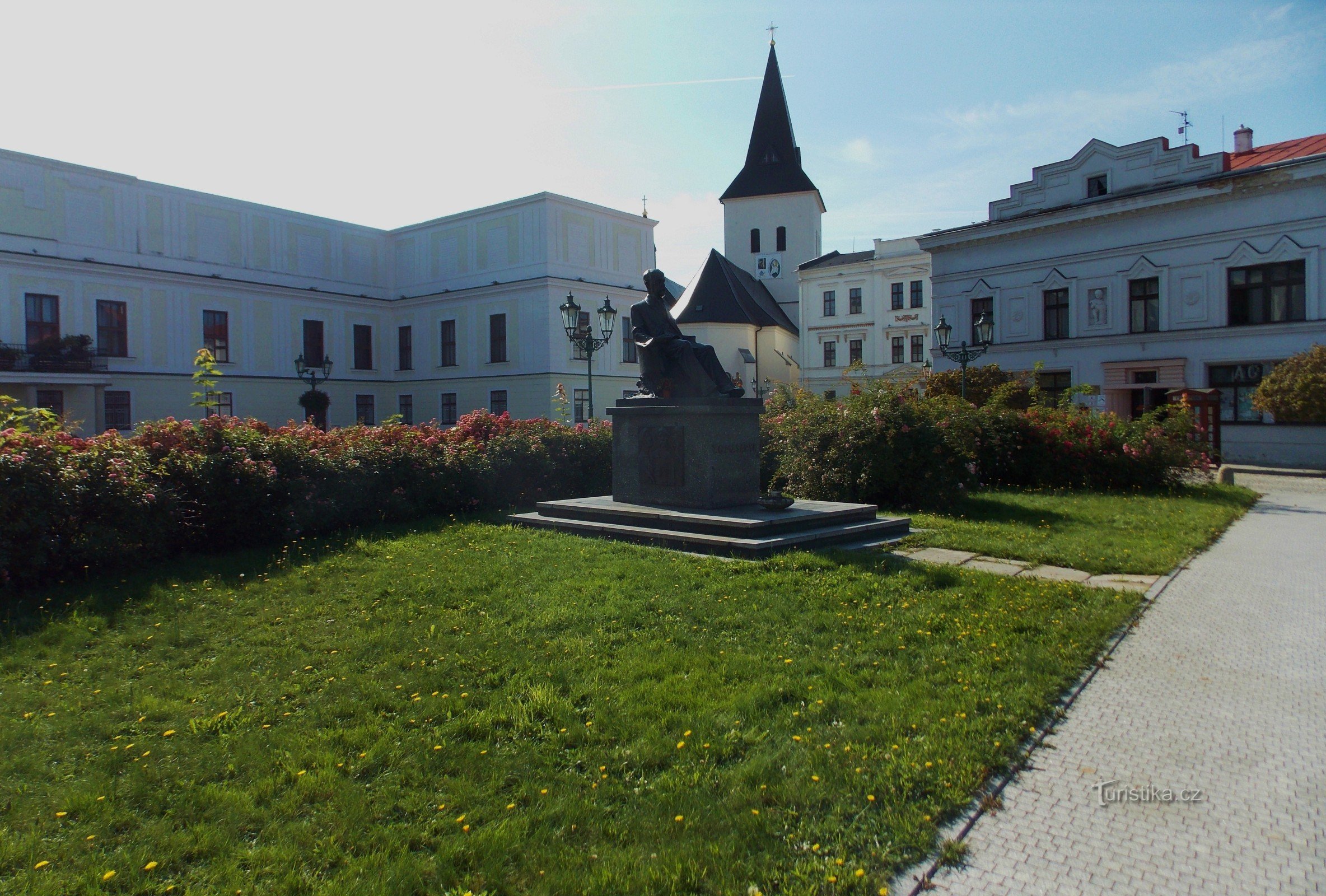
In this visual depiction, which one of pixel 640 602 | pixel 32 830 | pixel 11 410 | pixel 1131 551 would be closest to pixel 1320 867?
pixel 640 602

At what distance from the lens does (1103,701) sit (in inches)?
182

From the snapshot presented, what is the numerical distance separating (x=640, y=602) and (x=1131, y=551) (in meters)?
6.12

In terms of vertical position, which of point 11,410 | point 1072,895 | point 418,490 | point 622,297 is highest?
point 622,297

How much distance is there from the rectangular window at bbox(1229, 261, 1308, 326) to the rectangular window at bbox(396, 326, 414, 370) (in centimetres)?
3867

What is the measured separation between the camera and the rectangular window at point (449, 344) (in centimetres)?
4425

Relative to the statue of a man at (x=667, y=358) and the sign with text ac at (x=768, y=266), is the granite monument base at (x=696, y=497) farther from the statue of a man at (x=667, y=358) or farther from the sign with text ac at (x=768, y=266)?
the sign with text ac at (x=768, y=266)

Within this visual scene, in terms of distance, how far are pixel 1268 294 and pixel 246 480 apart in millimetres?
30795

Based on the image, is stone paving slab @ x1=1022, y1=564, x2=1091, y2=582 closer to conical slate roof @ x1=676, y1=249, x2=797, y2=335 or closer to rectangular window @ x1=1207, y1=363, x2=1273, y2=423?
rectangular window @ x1=1207, y1=363, x2=1273, y2=423

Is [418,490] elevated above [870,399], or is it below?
below

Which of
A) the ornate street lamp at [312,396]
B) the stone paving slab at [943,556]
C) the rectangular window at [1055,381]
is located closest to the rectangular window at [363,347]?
the ornate street lamp at [312,396]

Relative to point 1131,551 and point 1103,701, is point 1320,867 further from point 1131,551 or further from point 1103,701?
point 1131,551

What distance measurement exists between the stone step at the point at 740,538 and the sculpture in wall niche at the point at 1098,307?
80.2ft

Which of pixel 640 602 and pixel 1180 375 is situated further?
pixel 1180 375

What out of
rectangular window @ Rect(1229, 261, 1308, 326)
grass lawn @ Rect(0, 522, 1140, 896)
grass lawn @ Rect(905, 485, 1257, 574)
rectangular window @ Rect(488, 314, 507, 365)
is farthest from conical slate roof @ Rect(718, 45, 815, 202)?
grass lawn @ Rect(0, 522, 1140, 896)
